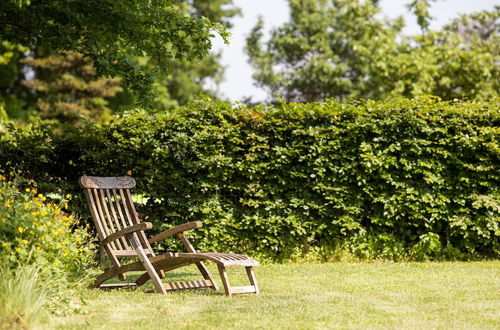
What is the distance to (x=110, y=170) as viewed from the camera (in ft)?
29.4

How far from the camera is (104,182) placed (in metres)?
7.09

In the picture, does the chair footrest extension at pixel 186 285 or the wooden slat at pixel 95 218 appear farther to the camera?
the wooden slat at pixel 95 218

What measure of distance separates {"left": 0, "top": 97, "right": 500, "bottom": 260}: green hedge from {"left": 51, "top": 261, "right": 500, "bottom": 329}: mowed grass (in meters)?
0.92

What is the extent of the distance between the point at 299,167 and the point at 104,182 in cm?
297

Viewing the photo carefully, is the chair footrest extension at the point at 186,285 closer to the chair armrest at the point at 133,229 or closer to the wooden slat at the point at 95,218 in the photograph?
the chair armrest at the point at 133,229

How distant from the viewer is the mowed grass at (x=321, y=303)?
4812 mm

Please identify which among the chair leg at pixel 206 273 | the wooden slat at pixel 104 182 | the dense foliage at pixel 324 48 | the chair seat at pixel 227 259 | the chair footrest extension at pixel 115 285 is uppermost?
the dense foliage at pixel 324 48

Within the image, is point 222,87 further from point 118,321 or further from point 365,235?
point 118,321

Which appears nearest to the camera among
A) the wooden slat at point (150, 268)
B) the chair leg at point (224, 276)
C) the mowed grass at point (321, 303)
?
the mowed grass at point (321, 303)

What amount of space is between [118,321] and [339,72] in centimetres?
2607

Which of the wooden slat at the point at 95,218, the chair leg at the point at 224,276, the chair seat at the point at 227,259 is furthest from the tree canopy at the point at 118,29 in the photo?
the chair leg at the point at 224,276

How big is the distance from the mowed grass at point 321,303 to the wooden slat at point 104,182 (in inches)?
46.6

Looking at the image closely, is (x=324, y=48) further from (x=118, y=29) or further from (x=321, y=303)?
(x=321, y=303)

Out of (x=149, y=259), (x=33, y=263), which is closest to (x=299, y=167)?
(x=149, y=259)
